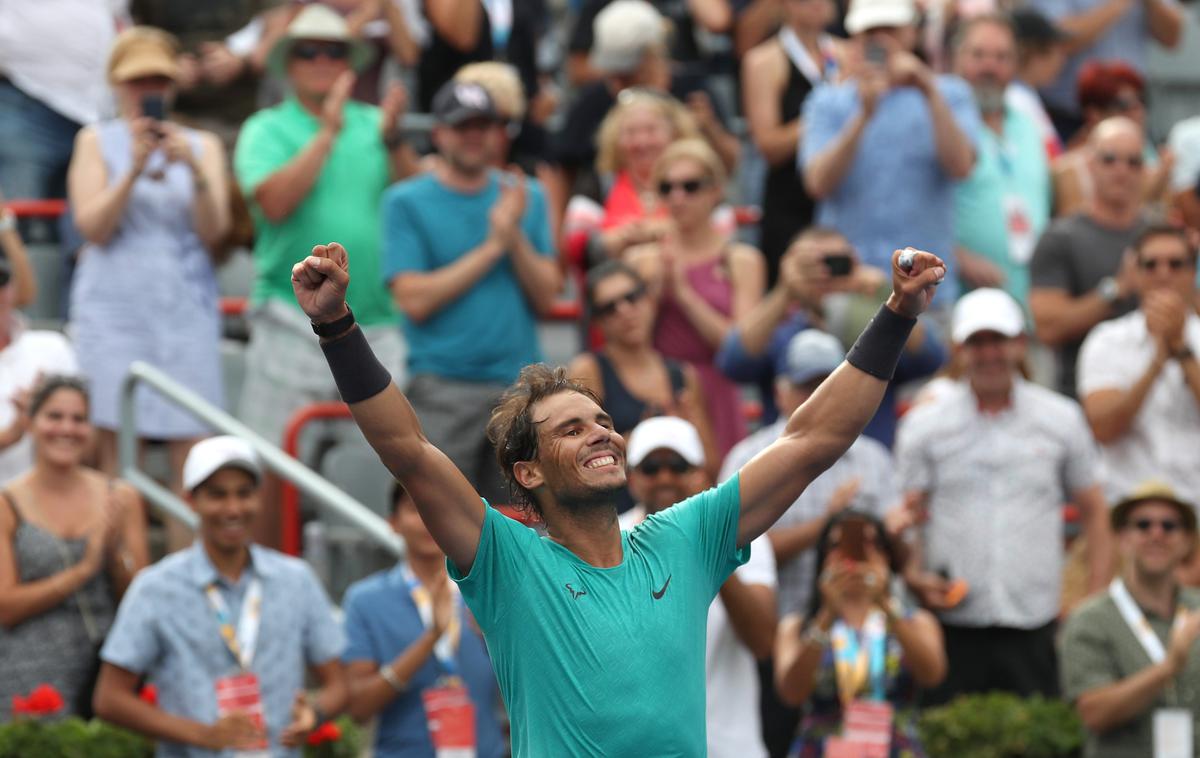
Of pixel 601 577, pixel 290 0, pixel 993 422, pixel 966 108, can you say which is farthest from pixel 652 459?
pixel 290 0

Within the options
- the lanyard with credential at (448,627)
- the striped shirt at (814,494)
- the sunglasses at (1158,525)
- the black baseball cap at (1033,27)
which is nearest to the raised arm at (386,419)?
the lanyard with credential at (448,627)

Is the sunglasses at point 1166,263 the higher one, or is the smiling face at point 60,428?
the sunglasses at point 1166,263

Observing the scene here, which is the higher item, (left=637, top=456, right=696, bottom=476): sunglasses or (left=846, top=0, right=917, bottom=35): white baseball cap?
(left=846, top=0, right=917, bottom=35): white baseball cap

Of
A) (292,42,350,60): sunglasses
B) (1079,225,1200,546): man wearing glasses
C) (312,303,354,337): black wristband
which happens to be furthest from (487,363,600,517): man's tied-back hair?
(292,42,350,60): sunglasses

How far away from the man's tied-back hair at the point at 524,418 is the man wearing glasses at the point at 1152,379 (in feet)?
15.3

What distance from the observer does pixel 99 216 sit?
1032 centimetres

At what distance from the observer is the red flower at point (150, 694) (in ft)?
27.9

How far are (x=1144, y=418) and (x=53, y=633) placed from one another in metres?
4.63

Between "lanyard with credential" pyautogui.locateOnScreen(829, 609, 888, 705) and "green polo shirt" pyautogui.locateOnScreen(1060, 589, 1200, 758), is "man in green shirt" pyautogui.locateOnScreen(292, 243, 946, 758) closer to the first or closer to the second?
"lanyard with credential" pyautogui.locateOnScreen(829, 609, 888, 705)

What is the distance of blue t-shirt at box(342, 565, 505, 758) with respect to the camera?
8.69 metres

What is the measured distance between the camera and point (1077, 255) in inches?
436

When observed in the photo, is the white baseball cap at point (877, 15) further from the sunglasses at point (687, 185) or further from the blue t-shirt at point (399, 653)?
the blue t-shirt at point (399, 653)

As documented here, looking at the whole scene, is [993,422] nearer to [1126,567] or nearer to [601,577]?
[1126,567]

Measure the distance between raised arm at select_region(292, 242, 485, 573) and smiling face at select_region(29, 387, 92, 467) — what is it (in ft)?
12.1
